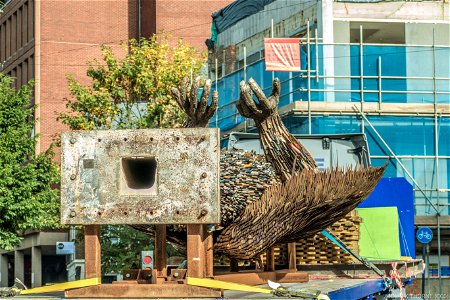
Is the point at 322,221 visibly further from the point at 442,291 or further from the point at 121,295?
the point at 442,291

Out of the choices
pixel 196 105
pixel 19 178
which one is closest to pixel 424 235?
pixel 19 178

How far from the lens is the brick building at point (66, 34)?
58469 millimetres

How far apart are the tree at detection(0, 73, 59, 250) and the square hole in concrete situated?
2227cm

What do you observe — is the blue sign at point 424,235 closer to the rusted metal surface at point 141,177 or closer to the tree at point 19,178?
the tree at point 19,178

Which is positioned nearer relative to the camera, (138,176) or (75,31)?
(138,176)

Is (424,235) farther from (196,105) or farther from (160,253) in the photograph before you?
(160,253)

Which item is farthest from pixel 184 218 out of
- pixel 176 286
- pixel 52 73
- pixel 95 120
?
pixel 52 73

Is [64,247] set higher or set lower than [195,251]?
lower

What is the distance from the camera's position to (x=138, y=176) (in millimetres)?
9422

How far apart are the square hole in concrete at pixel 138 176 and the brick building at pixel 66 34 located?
1879 inches

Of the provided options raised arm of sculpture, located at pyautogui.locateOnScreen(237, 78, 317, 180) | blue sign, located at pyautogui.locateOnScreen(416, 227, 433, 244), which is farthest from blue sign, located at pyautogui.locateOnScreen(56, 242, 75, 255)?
raised arm of sculpture, located at pyautogui.locateOnScreen(237, 78, 317, 180)

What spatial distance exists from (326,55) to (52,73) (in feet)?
85.8

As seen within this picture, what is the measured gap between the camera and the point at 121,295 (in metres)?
9.13

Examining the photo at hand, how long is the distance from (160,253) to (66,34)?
167ft
